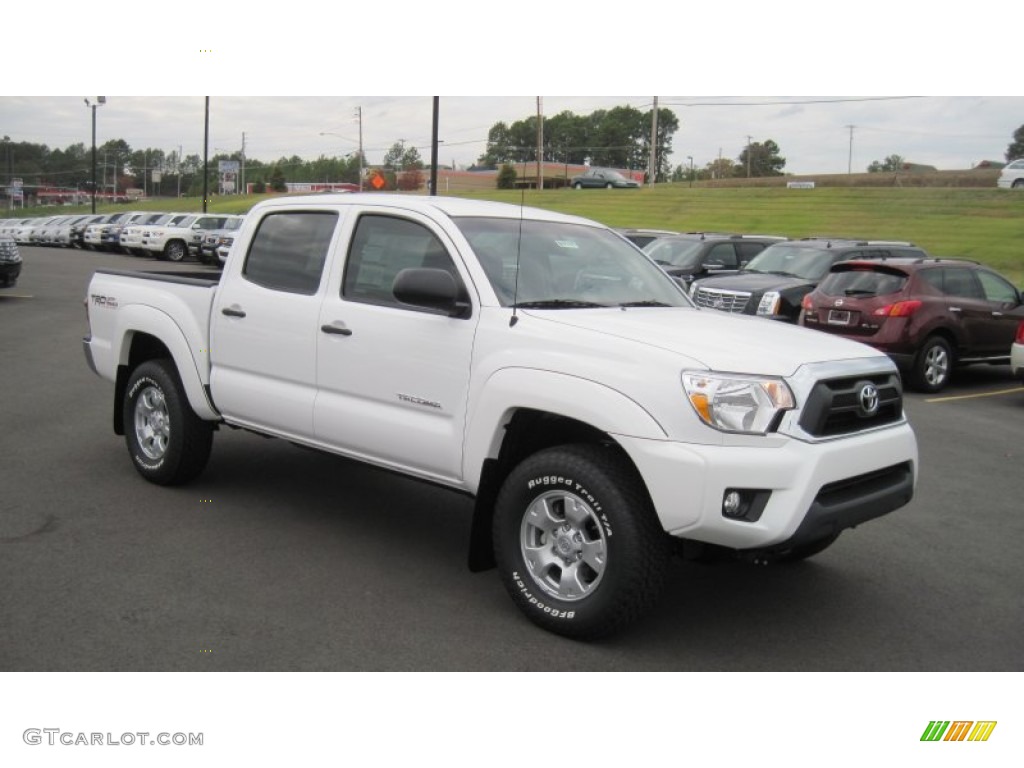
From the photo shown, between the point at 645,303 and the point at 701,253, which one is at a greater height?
the point at 701,253

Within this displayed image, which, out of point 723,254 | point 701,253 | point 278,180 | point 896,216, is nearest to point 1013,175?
point 896,216

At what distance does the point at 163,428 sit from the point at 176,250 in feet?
106

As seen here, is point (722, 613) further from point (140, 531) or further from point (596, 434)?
point (140, 531)

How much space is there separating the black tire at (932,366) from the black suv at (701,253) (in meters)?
4.47

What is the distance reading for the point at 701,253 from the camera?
1748cm

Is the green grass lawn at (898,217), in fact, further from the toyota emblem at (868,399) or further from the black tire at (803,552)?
the toyota emblem at (868,399)

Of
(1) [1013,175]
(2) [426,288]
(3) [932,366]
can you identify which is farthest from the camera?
(1) [1013,175]

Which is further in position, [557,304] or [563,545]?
[557,304]

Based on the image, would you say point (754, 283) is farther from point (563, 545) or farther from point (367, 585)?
point (563, 545)

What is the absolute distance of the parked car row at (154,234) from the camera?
3616cm

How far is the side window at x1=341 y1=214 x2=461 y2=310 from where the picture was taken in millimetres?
5348

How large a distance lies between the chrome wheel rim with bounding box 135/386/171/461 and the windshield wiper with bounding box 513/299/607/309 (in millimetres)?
2957

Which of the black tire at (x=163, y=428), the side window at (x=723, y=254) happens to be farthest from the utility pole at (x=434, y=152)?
the side window at (x=723, y=254)

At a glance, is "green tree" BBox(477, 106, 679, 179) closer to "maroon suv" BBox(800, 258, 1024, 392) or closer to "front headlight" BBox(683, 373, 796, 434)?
"front headlight" BBox(683, 373, 796, 434)
